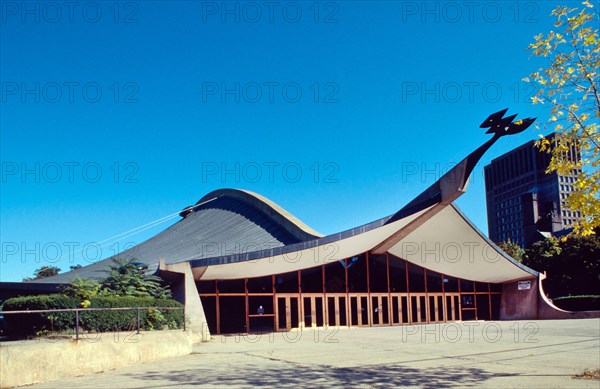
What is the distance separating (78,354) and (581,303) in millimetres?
35848

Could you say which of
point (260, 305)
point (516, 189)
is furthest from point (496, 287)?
point (516, 189)

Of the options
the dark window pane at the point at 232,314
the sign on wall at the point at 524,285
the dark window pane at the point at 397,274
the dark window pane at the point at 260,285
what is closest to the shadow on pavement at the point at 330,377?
the dark window pane at the point at 232,314

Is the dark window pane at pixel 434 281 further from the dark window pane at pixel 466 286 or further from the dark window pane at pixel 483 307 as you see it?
the dark window pane at pixel 483 307

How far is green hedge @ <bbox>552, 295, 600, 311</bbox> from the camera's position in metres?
36.3

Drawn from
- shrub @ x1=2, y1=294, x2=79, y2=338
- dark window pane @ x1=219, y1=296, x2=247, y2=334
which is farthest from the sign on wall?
shrub @ x1=2, y1=294, x2=79, y2=338

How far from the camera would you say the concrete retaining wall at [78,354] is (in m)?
8.86

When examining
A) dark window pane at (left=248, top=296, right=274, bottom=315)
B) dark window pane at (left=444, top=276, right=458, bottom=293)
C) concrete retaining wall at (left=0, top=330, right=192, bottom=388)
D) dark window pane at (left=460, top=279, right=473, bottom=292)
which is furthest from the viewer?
dark window pane at (left=460, top=279, right=473, bottom=292)

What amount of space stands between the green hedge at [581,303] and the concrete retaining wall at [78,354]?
32.0 meters

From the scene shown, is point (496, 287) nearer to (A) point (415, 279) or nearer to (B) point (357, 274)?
(A) point (415, 279)

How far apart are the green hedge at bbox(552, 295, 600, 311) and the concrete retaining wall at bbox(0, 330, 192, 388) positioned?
32.0 m

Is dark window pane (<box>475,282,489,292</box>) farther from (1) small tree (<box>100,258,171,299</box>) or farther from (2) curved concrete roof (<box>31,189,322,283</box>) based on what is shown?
(1) small tree (<box>100,258,171,299</box>)

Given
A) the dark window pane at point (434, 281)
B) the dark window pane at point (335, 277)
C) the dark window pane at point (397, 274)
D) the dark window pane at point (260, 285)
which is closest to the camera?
the dark window pane at point (260, 285)

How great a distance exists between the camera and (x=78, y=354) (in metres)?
10.2

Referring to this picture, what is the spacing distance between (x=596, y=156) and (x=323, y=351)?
8063 millimetres
